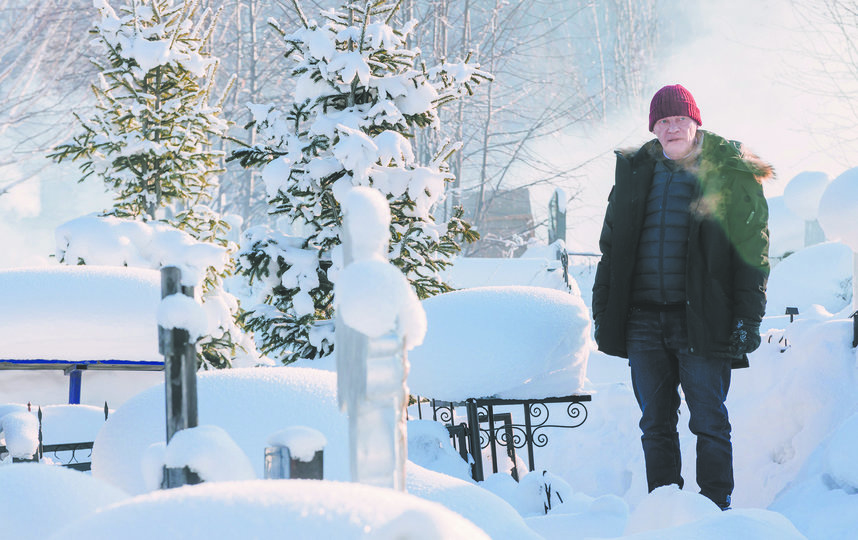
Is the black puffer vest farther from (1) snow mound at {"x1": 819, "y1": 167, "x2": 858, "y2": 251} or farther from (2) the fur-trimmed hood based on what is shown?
(1) snow mound at {"x1": 819, "y1": 167, "x2": 858, "y2": 251}

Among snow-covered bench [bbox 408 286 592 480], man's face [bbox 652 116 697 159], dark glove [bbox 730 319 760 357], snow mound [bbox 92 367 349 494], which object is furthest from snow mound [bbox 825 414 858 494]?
snow mound [bbox 92 367 349 494]

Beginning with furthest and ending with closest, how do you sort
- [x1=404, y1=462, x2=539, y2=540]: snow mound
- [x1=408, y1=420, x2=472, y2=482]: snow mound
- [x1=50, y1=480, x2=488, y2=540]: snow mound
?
[x1=408, y1=420, x2=472, y2=482]: snow mound → [x1=404, y1=462, x2=539, y2=540]: snow mound → [x1=50, y1=480, x2=488, y2=540]: snow mound

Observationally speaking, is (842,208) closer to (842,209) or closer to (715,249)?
(842,209)

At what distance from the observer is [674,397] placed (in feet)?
13.5

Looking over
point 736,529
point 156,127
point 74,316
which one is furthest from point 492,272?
point 736,529

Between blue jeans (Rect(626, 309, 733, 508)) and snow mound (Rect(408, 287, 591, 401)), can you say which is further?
snow mound (Rect(408, 287, 591, 401))

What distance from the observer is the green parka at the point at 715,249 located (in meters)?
3.86

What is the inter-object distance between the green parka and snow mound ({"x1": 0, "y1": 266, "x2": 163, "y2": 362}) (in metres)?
2.81

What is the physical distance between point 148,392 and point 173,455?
1.21m

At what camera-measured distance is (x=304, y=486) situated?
40.8 inches

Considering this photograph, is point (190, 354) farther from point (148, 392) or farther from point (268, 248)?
point (268, 248)

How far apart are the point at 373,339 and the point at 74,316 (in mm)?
4484

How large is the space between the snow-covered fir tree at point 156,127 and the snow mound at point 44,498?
5597 mm

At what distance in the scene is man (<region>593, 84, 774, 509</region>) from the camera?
389 cm
